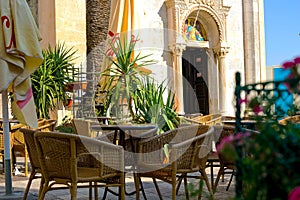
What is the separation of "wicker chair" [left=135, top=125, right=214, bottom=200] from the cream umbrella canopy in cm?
101

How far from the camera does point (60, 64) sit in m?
7.29

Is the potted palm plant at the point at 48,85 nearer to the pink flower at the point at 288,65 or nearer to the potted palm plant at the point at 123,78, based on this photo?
the potted palm plant at the point at 123,78

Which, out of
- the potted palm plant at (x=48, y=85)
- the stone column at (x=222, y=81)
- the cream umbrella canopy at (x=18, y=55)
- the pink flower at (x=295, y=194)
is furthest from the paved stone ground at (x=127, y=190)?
the stone column at (x=222, y=81)

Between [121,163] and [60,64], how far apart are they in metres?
4.37

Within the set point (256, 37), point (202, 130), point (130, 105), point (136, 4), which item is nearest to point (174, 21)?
point (256, 37)

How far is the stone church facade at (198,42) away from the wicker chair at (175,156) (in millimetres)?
7019

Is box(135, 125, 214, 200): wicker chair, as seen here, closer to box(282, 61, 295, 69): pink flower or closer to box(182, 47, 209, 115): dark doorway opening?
box(282, 61, 295, 69): pink flower

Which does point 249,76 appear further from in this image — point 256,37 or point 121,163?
point 121,163

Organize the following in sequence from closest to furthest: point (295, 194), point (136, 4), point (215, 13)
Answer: point (295, 194), point (136, 4), point (215, 13)

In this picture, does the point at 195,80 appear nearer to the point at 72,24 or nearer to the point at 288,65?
the point at 72,24

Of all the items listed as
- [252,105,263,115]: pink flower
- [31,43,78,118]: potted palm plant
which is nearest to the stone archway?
[31,43,78,118]: potted palm plant

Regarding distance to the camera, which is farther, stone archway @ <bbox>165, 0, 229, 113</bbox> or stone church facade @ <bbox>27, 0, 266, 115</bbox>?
stone archway @ <bbox>165, 0, 229, 113</bbox>

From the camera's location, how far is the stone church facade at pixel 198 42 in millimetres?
10797

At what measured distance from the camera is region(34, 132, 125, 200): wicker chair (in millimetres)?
3000
